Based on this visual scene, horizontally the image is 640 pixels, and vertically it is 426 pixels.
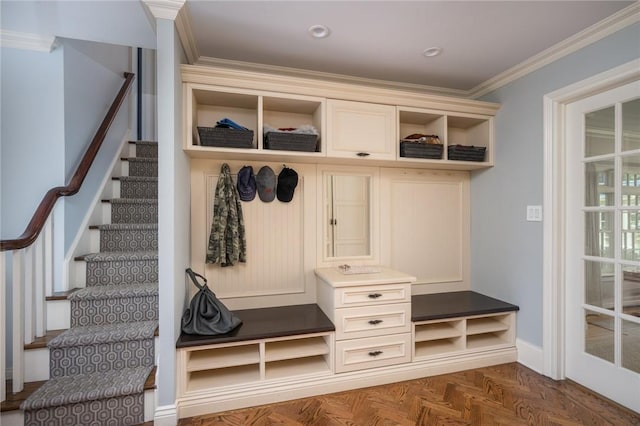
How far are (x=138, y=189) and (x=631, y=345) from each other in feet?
13.0

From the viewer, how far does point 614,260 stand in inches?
75.3

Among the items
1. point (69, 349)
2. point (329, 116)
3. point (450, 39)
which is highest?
point (450, 39)

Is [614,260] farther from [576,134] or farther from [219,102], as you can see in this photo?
[219,102]

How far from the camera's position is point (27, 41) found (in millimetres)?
2043

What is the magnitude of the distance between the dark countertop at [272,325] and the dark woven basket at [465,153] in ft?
5.62

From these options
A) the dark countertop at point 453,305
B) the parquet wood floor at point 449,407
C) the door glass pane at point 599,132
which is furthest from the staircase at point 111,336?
the door glass pane at point 599,132

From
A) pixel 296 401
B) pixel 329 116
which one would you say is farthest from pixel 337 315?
pixel 329 116

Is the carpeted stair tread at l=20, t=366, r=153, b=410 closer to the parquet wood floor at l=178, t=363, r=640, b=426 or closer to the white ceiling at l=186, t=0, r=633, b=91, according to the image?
the parquet wood floor at l=178, t=363, r=640, b=426

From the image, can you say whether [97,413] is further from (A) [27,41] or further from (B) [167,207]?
(A) [27,41]

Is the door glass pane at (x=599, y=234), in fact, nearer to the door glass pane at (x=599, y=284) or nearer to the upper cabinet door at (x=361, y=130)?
the door glass pane at (x=599, y=284)

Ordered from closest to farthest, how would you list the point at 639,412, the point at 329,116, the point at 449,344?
the point at 639,412, the point at 329,116, the point at 449,344

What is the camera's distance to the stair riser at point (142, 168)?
9.97 feet

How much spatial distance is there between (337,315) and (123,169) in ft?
8.46

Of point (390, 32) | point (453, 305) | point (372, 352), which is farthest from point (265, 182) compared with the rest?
point (453, 305)
